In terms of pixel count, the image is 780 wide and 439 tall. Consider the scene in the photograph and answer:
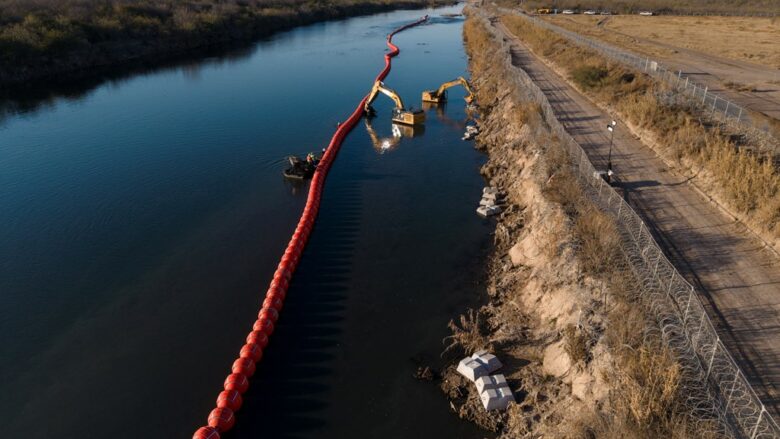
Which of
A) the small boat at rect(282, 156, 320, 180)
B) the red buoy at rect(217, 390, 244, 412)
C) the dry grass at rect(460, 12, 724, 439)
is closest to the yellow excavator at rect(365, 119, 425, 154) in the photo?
the small boat at rect(282, 156, 320, 180)

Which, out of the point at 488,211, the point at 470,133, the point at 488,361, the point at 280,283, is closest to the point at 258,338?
the point at 280,283

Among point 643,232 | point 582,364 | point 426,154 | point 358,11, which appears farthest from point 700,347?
point 358,11

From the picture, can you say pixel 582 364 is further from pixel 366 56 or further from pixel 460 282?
pixel 366 56

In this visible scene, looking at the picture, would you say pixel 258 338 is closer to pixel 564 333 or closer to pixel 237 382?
pixel 237 382

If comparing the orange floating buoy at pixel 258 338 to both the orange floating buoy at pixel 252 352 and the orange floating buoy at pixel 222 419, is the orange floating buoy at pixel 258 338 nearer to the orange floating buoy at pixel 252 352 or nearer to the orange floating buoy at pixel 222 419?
the orange floating buoy at pixel 252 352

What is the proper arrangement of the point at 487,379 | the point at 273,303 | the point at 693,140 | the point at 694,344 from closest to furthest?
the point at 694,344, the point at 487,379, the point at 273,303, the point at 693,140

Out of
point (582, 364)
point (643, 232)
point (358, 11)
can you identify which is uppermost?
point (358, 11)

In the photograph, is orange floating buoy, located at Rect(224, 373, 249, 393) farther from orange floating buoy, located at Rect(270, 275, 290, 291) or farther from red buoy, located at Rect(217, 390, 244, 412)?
orange floating buoy, located at Rect(270, 275, 290, 291)
